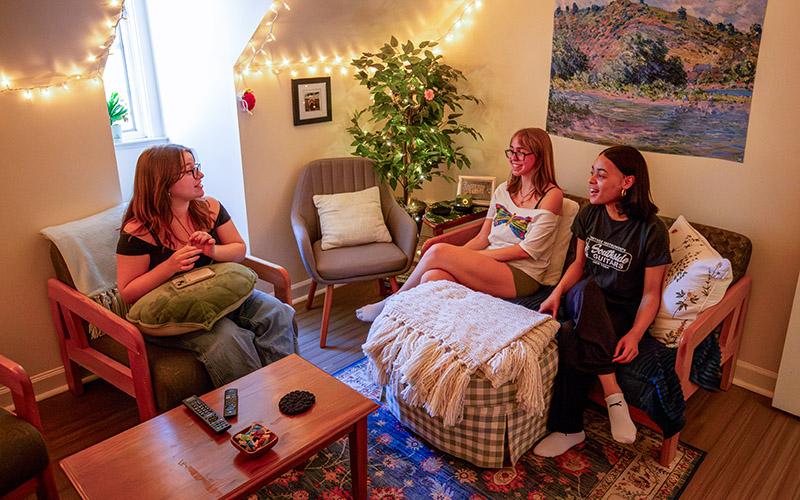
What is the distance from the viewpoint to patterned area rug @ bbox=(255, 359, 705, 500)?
7.22 feet

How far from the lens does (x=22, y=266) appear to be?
8.56 ft

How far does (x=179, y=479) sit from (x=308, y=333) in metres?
1.72

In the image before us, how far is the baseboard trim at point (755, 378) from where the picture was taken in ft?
9.18

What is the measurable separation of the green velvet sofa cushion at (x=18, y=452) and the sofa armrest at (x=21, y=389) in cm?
5

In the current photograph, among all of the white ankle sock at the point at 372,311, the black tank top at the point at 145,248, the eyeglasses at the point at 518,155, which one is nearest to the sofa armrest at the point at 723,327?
the eyeglasses at the point at 518,155

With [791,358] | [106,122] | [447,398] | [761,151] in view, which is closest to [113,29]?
[106,122]

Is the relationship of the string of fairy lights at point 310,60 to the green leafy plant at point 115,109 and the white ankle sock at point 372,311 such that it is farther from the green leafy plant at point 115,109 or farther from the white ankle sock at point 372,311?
the white ankle sock at point 372,311

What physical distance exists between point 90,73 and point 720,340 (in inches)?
119

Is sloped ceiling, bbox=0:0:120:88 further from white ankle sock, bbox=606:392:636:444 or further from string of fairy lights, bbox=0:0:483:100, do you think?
white ankle sock, bbox=606:392:636:444

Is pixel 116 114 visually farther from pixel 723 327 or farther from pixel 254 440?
pixel 723 327

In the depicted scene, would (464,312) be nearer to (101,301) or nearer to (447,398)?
(447,398)

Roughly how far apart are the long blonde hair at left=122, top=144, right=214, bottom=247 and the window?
1220 mm

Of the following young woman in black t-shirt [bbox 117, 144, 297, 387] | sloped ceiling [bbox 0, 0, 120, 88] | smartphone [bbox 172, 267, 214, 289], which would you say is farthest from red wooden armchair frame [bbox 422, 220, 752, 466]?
sloped ceiling [bbox 0, 0, 120, 88]

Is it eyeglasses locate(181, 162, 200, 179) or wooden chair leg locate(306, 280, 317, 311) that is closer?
eyeglasses locate(181, 162, 200, 179)
